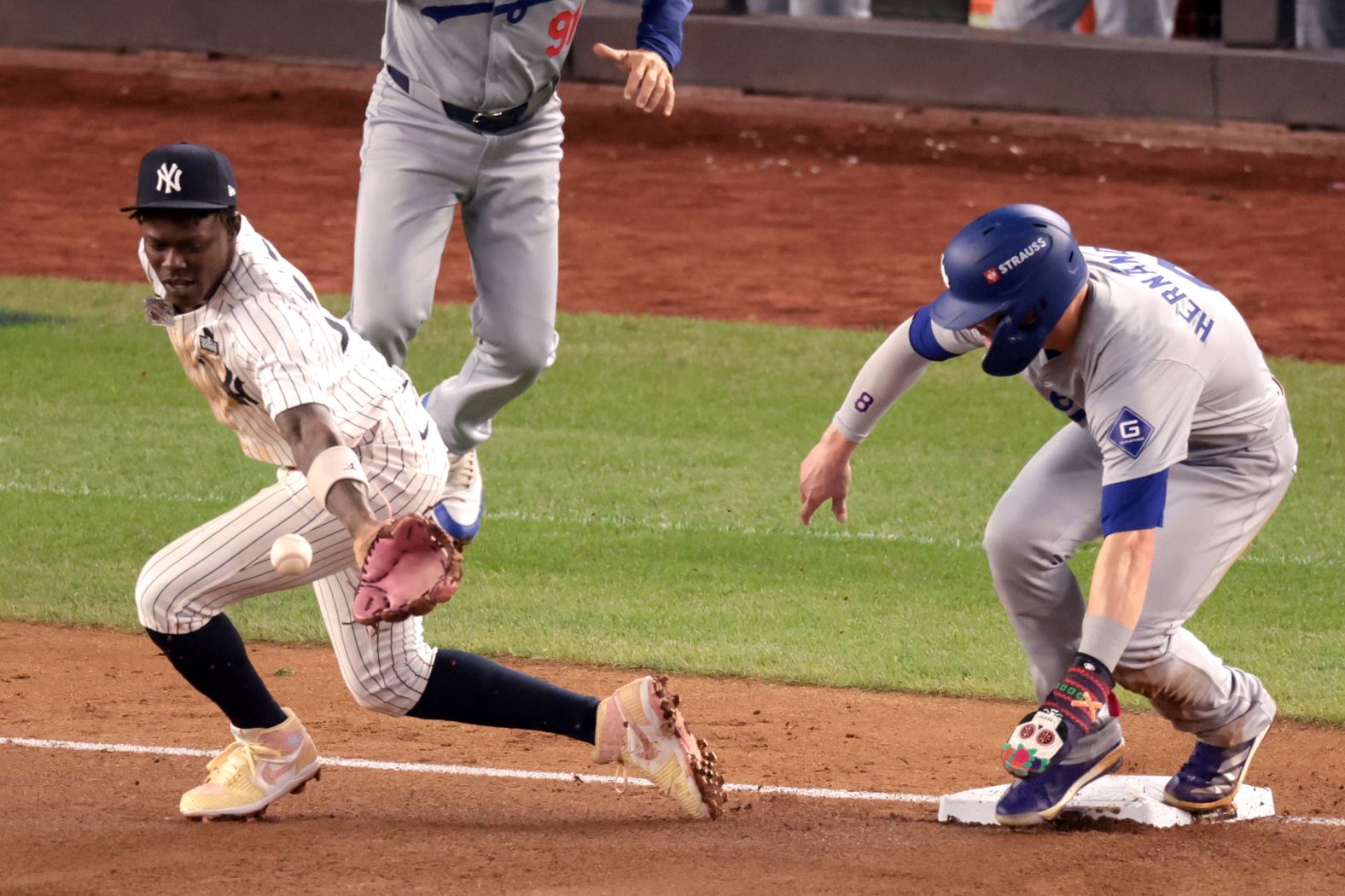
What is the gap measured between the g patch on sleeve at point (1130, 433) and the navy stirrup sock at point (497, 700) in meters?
1.36

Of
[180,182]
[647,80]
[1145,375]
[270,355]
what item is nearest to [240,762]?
[270,355]

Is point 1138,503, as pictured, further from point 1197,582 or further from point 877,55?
point 877,55

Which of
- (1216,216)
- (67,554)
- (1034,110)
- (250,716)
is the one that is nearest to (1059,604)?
(250,716)

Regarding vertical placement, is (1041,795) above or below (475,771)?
above

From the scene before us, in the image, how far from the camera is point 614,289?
39.3 feet

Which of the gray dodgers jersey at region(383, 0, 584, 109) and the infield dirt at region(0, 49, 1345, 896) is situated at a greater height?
the gray dodgers jersey at region(383, 0, 584, 109)

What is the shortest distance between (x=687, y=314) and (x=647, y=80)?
19.8 feet

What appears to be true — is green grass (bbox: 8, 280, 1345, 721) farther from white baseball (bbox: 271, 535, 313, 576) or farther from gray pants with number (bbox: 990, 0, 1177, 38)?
gray pants with number (bbox: 990, 0, 1177, 38)

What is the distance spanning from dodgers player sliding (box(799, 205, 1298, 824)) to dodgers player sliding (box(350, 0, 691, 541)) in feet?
4.89

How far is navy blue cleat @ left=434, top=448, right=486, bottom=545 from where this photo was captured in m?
5.66

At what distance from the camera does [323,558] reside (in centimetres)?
389

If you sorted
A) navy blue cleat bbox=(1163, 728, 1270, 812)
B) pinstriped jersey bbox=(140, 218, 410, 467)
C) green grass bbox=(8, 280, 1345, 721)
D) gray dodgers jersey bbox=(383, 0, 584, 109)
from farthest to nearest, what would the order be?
green grass bbox=(8, 280, 1345, 721) → gray dodgers jersey bbox=(383, 0, 584, 109) → navy blue cleat bbox=(1163, 728, 1270, 812) → pinstriped jersey bbox=(140, 218, 410, 467)

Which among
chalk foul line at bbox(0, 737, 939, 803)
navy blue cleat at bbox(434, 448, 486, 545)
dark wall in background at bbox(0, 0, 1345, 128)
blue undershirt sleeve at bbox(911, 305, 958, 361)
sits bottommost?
dark wall in background at bbox(0, 0, 1345, 128)

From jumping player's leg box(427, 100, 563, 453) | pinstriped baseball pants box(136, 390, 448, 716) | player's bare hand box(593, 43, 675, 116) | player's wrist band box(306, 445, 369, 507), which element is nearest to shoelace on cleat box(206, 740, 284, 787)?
pinstriped baseball pants box(136, 390, 448, 716)
